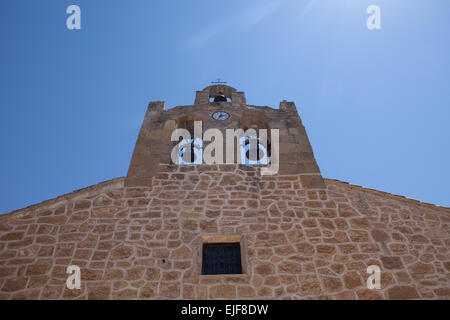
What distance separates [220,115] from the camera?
27.6 feet

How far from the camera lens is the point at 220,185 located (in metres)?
6.61

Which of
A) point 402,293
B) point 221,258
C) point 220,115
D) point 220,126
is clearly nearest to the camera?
point 402,293

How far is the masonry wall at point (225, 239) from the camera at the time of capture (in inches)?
199

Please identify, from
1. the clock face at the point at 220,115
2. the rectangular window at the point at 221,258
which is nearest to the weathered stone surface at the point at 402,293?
the rectangular window at the point at 221,258

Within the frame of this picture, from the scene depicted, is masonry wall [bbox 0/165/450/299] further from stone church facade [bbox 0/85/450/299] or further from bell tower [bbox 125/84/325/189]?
bell tower [bbox 125/84/325/189]

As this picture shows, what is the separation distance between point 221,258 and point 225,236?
358mm

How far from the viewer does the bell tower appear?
6906mm

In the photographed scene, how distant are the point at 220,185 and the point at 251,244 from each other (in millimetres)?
1406

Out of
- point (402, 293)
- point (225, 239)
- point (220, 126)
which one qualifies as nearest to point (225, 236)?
point (225, 239)

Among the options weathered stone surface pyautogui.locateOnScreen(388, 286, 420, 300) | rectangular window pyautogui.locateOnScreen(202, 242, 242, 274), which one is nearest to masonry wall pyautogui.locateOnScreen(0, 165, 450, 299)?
weathered stone surface pyautogui.locateOnScreen(388, 286, 420, 300)

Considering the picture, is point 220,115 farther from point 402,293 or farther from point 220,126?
point 402,293

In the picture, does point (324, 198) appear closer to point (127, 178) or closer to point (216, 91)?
point (127, 178)

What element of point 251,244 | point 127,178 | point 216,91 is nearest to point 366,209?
point 251,244

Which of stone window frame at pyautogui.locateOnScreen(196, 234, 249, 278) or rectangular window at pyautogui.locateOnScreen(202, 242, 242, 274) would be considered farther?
rectangular window at pyautogui.locateOnScreen(202, 242, 242, 274)
